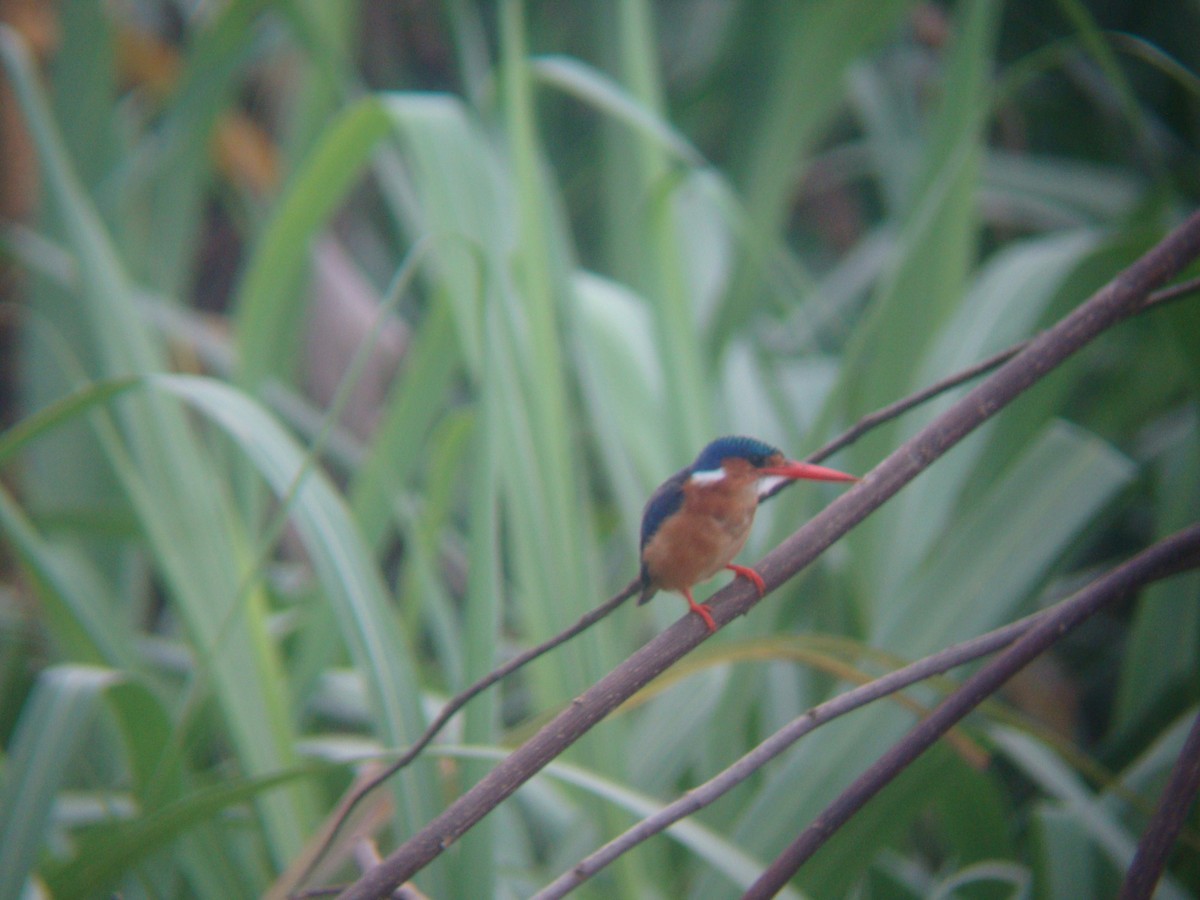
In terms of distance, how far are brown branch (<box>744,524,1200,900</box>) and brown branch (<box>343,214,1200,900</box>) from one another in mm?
131

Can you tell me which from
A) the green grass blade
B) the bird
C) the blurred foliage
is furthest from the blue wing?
the green grass blade

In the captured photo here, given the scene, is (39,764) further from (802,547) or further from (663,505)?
(802,547)

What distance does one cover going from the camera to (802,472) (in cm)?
72

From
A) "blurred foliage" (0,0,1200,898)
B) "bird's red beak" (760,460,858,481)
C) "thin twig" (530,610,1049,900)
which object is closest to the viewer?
"thin twig" (530,610,1049,900)

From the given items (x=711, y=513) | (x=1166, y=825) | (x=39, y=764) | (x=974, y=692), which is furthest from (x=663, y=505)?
(x=39, y=764)

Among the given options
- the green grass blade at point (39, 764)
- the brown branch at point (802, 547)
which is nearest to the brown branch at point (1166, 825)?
the brown branch at point (802, 547)

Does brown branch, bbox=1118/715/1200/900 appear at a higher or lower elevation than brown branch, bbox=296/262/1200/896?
lower

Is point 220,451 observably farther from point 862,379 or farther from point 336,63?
point 862,379

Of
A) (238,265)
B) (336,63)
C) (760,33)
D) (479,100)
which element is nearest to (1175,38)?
(760,33)

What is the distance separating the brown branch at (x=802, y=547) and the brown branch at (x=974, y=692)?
0.13 meters

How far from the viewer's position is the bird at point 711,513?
77 centimetres

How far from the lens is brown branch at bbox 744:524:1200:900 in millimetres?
633

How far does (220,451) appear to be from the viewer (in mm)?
1550

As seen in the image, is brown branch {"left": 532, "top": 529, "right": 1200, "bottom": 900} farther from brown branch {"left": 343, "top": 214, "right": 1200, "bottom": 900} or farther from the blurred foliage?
the blurred foliage
